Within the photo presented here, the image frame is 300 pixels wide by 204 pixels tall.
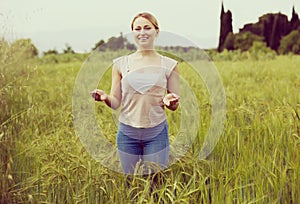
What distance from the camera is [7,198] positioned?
180 cm

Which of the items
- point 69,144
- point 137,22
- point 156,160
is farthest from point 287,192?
point 69,144

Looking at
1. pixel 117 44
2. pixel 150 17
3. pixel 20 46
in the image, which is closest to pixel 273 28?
pixel 20 46

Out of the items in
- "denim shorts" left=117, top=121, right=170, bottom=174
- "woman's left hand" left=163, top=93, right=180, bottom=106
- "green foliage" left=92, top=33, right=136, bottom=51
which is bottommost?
"denim shorts" left=117, top=121, right=170, bottom=174

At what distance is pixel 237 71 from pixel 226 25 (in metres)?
2.64

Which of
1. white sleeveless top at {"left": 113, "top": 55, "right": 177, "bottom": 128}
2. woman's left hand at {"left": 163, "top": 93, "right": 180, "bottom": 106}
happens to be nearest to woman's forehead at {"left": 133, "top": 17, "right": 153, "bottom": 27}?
white sleeveless top at {"left": 113, "top": 55, "right": 177, "bottom": 128}

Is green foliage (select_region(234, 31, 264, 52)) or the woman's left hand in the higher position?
green foliage (select_region(234, 31, 264, 52))

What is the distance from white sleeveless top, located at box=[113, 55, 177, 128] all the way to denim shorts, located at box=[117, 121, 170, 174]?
0.04 m

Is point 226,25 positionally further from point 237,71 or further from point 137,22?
point 137,22

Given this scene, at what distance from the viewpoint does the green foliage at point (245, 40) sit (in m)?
10.1

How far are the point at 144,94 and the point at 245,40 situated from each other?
9.31 meters

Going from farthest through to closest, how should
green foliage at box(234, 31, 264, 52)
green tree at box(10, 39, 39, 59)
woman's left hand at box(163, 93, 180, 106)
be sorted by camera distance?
green foliage at box(234, 31, 264, 52) → green tree at box(10, 39, 39, 59) → woman's left hand at box(163, 93, 180, 106)

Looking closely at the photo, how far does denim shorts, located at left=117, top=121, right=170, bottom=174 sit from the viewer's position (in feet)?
4.77

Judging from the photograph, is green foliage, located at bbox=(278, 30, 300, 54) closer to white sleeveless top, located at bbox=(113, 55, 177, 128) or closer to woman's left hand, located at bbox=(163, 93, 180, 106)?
white sleeveless top, located at bbox=(113, 55, 177, 128)

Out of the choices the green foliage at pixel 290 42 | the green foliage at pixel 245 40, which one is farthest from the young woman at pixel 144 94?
the green foliage at pixel 290 42
